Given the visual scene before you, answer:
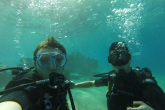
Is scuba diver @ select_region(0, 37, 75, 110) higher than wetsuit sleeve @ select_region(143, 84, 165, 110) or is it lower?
higher

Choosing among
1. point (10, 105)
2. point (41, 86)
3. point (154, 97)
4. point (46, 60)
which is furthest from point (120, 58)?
point (10, 105)

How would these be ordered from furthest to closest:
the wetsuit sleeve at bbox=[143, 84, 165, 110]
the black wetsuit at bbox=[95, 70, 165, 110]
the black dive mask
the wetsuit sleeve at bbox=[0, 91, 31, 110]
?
the black dive mask, the black wetsuit at bbox=[95, 70, 165, 110], the wetsuit sleeve at bbox=[143, 84, 165, 110], the wetsuit sleeve at bbox=[0, 91, 31, 110]

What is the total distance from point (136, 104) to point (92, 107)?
6922 millimetres

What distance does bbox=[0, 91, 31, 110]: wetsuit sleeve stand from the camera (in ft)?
6.47

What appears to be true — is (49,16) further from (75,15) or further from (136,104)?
(136,104)

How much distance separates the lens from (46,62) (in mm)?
3043

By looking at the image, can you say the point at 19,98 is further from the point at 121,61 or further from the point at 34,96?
the point at 121,61

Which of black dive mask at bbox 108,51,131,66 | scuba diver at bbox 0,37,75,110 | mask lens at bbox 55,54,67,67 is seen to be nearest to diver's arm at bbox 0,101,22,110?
scuba diver at bbox 0,37,75,110

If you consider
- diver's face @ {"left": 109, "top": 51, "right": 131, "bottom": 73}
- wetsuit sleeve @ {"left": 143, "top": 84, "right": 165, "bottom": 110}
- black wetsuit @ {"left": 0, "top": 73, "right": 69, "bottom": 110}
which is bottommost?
wetsuit sleeve @ {"left": 143, "top": 84, "right": 165, "bottom": 110}

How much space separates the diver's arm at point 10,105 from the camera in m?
1.75

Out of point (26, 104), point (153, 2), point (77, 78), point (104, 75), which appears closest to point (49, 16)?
point (77, 78)

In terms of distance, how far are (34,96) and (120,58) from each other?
2474 mm

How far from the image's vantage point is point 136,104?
238 cm

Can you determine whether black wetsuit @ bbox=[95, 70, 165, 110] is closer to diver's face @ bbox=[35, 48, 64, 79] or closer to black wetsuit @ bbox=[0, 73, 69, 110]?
black wetsuit @ bbox=[0, 73, 69, 110]
